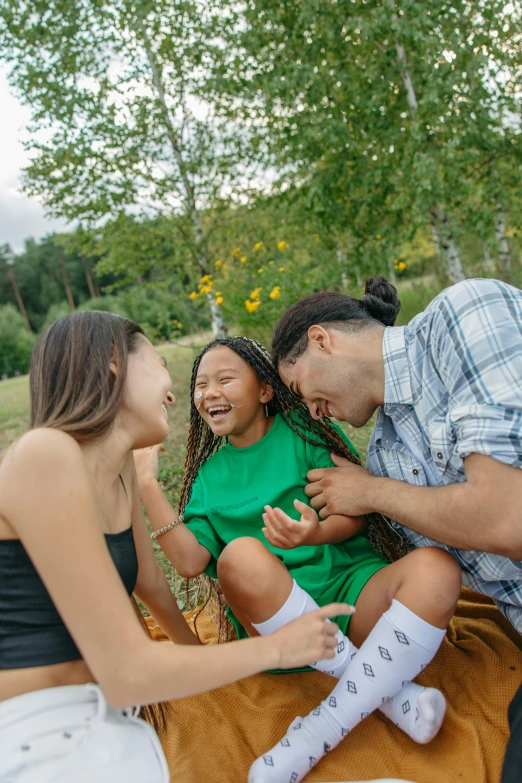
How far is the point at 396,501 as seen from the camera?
1971 millimetres

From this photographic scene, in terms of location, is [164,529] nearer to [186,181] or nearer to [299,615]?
[299,615]

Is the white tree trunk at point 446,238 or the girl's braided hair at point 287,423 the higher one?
the white tree trunk at point 446,238

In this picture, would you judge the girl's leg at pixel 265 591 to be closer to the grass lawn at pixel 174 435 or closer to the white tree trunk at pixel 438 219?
the grass lawn at pixel 174 435

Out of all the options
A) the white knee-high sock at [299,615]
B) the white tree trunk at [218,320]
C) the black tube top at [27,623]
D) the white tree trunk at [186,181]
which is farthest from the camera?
the white tree trunk at [218,320]

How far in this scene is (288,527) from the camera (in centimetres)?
196

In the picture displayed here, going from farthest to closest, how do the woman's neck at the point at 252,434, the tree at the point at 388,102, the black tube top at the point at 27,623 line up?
the tree at the point at 388,102 → the woman's neck at the point at 252,434 → the black tube top at the point at 27,623

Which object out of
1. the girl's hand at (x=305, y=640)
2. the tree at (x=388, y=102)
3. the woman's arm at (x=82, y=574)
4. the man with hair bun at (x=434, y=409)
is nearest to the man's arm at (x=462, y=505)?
the man with hair bun at (x=434, y=409)

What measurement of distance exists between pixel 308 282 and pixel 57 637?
5.55 meters

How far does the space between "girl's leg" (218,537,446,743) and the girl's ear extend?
0.72 m

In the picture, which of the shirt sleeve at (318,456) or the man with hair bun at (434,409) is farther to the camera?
the shirt sleeve at (318,456)

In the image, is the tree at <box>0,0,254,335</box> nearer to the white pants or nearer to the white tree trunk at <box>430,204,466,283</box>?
the white tree trunk at <box>430,204,466,283</box>

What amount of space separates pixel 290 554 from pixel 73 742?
1.07 meters

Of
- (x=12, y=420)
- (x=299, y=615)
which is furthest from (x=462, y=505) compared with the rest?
(x=12, y=420)

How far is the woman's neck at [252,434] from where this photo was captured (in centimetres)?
255
